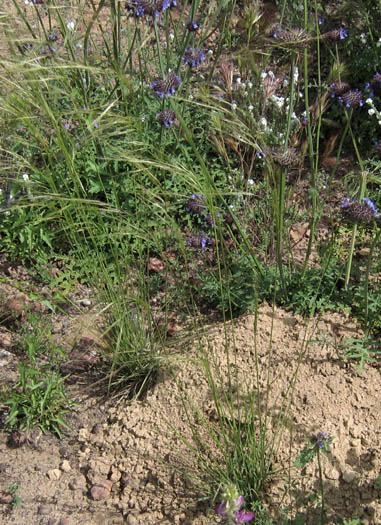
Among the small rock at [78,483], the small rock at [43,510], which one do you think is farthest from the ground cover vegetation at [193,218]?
the small rock at [43,510]

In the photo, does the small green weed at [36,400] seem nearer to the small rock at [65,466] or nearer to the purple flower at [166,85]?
the small rock at [65,466]

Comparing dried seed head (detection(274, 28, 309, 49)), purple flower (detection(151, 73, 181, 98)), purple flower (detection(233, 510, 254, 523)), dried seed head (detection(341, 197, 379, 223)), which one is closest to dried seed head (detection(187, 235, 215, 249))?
purple flower (detection(151, 73, 181, 98))

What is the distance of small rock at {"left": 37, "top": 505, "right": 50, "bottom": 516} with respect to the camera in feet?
7.70

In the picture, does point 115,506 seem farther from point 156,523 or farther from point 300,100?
point 300,100

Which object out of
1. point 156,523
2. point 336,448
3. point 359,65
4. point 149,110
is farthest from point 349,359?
point 359,65

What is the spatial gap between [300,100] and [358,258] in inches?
57.7

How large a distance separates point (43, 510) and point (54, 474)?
0.17m

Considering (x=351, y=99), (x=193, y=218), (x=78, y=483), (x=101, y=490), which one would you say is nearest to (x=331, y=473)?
(x=101, y=490)

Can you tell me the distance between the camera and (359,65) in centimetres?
377

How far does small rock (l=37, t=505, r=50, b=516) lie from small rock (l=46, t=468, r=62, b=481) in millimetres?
129

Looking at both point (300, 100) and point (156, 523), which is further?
point (300, 100)

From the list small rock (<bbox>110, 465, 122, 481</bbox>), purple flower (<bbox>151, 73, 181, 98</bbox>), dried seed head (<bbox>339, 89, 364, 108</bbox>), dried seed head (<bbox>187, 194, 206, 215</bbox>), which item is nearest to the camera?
small rock (<bbox>110, 465, 122, 481</bbox>)

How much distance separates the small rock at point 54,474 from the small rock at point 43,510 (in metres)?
0.13

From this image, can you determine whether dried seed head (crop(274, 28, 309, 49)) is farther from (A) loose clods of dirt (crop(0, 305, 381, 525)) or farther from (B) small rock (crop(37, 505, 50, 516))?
(B) small rock (crop(37, 505, 50, 516))
